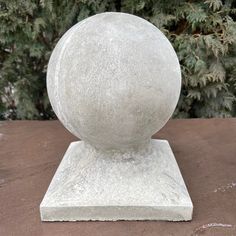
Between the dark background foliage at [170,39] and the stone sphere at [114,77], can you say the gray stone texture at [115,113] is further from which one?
the dark background foliage at [170,39]

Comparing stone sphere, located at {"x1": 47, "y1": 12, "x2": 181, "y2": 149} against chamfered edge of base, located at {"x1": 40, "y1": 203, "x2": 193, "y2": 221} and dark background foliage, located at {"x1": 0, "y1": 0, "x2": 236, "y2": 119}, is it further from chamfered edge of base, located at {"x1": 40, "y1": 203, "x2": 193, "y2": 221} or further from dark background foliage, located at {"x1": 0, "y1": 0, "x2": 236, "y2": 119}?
dark background foliage, located at {"x1": 0, "y1": 0, "x2": 236, "y2": 119}

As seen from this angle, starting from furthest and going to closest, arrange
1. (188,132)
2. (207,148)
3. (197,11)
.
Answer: (197,11) < (188,132) < (207,148)

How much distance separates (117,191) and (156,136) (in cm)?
88

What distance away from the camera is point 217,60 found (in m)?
2.82

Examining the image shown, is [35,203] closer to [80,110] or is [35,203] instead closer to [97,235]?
[97,235]

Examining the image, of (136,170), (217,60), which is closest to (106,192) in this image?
(136,170)

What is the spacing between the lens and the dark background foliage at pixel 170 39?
2764 mm

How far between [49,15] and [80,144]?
149 cm

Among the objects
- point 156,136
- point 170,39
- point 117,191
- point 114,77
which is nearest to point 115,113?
point 114,77

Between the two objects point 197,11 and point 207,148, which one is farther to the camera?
point 197,11

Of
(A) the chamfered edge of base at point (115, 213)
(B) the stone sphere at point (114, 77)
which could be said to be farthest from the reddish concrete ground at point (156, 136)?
(B) the stone sphere at point (114, 77)

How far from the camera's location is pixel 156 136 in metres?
2.38

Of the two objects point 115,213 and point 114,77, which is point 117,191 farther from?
point 114,77

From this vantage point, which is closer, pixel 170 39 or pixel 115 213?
pixel 115 213
